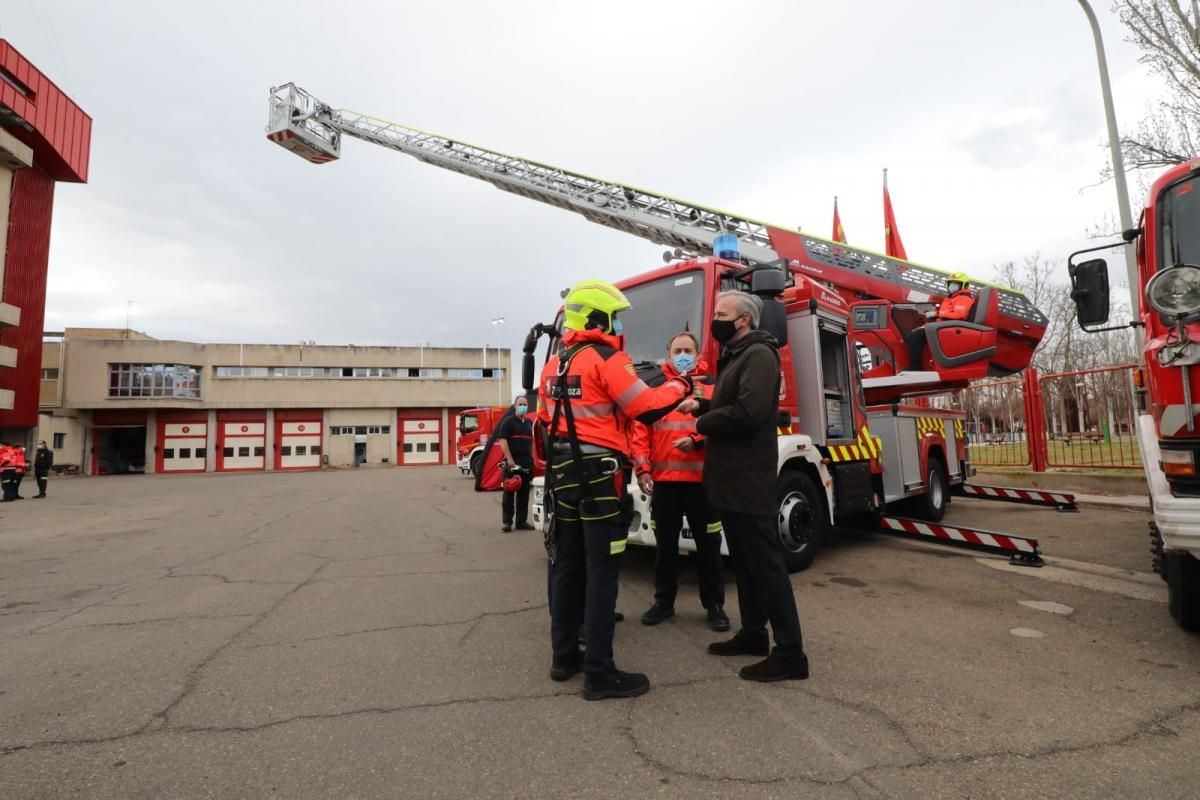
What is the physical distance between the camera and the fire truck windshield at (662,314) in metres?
4.89

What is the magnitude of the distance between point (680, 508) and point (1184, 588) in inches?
115

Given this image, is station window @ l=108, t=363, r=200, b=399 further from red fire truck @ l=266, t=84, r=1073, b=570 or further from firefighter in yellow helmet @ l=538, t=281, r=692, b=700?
firefighter in yellow helmet @ l=538, t=281, r=692, b=700

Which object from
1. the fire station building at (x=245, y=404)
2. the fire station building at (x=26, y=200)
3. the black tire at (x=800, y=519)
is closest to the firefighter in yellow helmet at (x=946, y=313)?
the black tire at (x=800, y=519)

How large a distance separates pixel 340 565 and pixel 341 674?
334 cm

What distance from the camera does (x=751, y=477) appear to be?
123 inches

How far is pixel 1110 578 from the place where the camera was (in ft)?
16.3

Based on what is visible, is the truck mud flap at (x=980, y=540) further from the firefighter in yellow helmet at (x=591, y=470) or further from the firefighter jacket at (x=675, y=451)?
the firefighter in yellow helmet at (x=591, y=470)

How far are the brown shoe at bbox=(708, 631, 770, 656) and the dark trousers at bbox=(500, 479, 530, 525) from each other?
5.08 m

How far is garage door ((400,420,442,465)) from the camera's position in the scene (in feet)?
145

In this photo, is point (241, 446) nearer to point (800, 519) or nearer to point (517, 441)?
point (517, 441)

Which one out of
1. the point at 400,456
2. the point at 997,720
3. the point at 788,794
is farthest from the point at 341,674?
the point at 400,456

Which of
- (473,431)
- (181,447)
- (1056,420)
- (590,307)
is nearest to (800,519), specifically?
(590,307)

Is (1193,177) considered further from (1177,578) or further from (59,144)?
(59,144)

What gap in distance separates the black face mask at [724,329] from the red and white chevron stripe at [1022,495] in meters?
7.32
